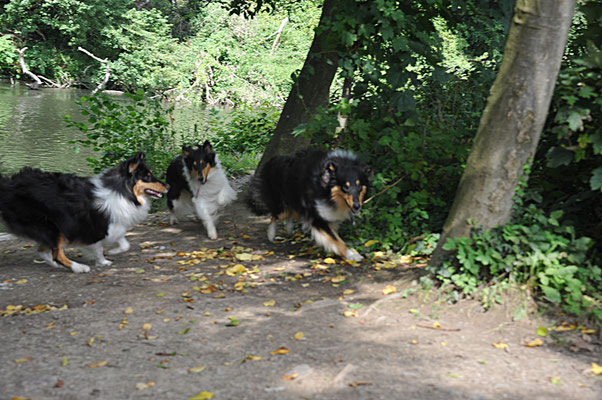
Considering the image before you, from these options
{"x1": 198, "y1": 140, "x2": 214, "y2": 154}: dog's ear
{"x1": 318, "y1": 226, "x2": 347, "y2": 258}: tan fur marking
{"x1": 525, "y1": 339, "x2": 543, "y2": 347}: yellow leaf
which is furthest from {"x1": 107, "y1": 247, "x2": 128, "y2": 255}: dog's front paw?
{"x1": 525, "y1": 339, "x2": 543, "y2": 347}: yellow leaf

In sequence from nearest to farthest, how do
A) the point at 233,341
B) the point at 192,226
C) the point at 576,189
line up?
the point at 233,341 < the point at 576,189 < the point at 192,226

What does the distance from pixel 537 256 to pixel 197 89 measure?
22.3 m

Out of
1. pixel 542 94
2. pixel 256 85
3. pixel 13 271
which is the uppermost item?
pixel 256 85

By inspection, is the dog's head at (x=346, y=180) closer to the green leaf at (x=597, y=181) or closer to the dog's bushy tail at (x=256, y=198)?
the dog's bushy tail at (x=256, y=198)

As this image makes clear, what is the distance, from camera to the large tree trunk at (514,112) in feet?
13.6

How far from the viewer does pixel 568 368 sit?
3.46 m

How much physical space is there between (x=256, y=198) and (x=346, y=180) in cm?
241

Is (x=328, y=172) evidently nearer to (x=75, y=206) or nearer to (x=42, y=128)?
(x=75, y=206)

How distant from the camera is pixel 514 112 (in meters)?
4.27

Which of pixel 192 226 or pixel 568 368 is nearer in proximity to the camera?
pixel 568 368

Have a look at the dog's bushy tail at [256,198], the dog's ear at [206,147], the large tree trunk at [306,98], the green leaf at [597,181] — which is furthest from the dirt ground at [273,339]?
the large tree trunk at [306,98]

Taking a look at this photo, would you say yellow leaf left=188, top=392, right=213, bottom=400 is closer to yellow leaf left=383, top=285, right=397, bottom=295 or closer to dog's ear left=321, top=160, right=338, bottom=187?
yellow leaf left=383, top=285, right=397, bottom=295

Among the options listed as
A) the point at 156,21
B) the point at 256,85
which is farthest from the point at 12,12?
the point at 256,85

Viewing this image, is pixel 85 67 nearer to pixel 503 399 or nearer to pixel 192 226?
pixel 192 226
